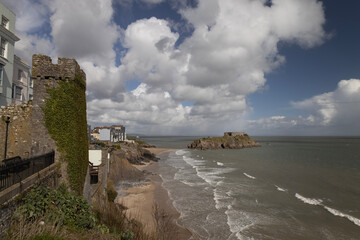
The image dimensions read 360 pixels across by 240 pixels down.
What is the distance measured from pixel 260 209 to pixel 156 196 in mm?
12188

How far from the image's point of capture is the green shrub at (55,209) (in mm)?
7270

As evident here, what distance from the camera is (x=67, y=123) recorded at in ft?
35.3

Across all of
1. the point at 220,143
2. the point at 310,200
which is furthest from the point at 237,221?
the point at 220,143

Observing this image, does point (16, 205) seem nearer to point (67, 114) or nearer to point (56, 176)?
point (56, 176)

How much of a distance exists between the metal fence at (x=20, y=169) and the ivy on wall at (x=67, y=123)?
0.82 meters

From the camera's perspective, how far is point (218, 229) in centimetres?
1614

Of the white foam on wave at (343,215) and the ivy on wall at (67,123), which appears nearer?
the ivy on wall at (67,123)

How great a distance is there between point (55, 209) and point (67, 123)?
4502 mm

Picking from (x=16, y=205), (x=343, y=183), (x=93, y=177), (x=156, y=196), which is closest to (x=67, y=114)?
(x=16, y=205)

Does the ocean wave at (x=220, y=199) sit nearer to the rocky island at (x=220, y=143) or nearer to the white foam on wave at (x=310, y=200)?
the white foam on wave at (x=310, y=200)

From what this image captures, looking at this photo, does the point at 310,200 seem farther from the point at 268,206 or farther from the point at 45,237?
the point at 45,237

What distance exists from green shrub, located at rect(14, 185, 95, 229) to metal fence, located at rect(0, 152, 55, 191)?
2.55 ft

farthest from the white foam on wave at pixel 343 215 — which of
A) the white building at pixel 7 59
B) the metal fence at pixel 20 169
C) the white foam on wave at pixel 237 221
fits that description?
the white building at pixel 7 59

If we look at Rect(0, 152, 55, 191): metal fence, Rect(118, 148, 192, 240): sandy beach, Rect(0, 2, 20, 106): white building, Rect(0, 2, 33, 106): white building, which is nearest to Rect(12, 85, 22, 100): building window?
Rect(0, 2, 33, 106): white building
